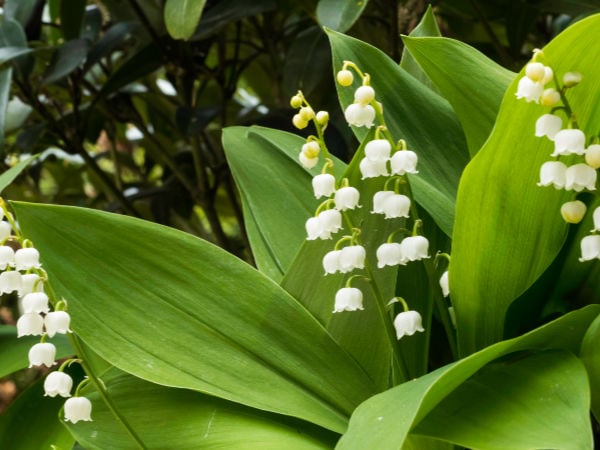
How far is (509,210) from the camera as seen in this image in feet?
1.87

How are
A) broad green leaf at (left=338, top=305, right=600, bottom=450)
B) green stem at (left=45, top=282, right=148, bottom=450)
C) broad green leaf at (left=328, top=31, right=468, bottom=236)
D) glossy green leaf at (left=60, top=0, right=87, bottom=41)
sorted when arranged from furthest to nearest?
glossy green leaf at (left=60, top=0, right=87, bottom=41) → broad green leaf at (left=328, top=31, right=468, bottom=236) → green stem at (left=45, top=282, right=148, bottom=450) → broad green leaf at (left=338, top=305, right=600, bottom=450)

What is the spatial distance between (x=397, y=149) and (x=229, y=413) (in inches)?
8.9

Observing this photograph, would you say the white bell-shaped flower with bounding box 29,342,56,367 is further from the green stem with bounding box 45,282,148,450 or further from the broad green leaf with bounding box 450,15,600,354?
the broad green leaf with bounding box 450,15,600,354

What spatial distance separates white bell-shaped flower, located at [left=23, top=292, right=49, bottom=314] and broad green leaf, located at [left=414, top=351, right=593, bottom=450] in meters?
0.25

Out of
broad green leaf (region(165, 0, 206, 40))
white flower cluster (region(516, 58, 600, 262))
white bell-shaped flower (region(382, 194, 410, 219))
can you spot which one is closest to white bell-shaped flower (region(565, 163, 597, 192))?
white flower cluster (region(516, 58, 600, 262))

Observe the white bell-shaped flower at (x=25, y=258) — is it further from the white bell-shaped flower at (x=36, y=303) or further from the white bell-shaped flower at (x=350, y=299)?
the white bell-shaped flower at (x=350, y=299)

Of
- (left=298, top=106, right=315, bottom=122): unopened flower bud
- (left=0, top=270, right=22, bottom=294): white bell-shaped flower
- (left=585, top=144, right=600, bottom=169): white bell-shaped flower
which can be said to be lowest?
(left=0, top=270, right=22, bottom=294): white bell-shaped flower

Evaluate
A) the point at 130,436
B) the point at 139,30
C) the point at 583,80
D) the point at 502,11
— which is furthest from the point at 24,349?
the point at 502,11

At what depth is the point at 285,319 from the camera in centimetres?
61

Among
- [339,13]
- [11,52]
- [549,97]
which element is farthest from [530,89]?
[11,52]

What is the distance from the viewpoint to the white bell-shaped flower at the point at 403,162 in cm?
54

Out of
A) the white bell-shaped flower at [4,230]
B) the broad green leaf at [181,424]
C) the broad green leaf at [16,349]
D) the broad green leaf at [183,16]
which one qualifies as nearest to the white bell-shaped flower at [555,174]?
the broad green leaf at [181,424]

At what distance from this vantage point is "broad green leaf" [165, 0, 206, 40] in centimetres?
96

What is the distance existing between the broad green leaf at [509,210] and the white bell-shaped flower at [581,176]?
58 mm
